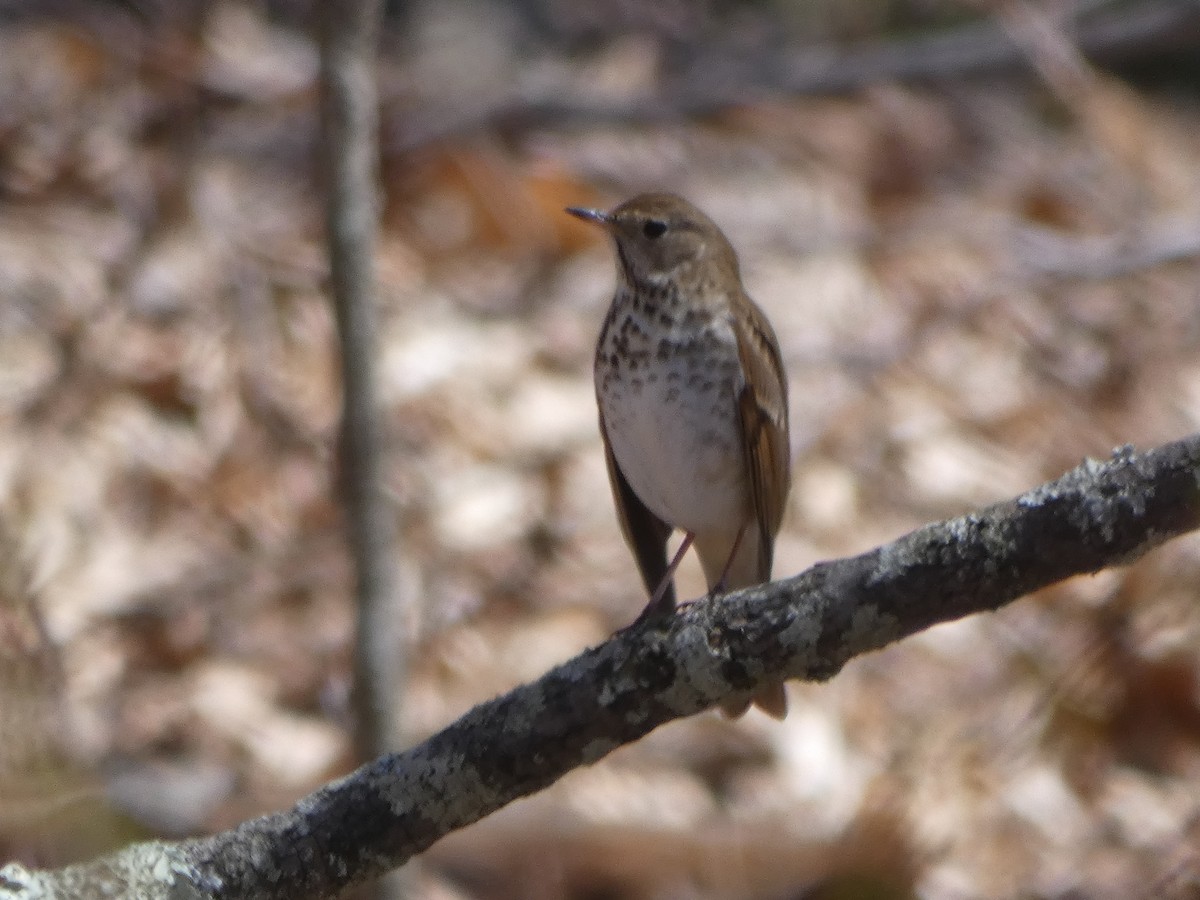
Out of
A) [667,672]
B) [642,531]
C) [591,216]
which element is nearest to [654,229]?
[591,216]

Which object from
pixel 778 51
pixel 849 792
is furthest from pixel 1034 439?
pixel 778 51

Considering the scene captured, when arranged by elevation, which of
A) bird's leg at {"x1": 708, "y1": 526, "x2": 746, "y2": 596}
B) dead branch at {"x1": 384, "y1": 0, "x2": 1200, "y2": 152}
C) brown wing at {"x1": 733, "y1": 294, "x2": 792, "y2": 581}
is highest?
dead branch at {"x1": 384, "y1": 0, "x2": 1200, "y2": 152}

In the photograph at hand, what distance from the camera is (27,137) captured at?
5645 mm

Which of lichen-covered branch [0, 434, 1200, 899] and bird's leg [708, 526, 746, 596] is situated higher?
bird's leg [708, 526, 746, 596]

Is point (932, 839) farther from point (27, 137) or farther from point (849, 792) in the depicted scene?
point (27, 137)

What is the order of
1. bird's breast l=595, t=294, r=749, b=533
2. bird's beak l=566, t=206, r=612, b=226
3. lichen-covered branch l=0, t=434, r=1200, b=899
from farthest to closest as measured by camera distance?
bird's beak l=566, t=206, r=612, b=226 → bird's breast l=595, t=294, r=749, b=533 → lichen-covered branch l=0, t=434, r=1200, b=899

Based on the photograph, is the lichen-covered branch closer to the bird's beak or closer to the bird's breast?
the bird's breast

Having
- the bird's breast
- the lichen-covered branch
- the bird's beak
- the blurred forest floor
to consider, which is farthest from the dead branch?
the lichen-covered branch

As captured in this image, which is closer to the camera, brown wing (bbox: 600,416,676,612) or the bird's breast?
the bird's breast

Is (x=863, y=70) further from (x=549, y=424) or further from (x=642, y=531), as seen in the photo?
(x=642, y=531)

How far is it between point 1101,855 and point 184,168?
3685mm

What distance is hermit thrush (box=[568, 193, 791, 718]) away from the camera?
9.97 ft

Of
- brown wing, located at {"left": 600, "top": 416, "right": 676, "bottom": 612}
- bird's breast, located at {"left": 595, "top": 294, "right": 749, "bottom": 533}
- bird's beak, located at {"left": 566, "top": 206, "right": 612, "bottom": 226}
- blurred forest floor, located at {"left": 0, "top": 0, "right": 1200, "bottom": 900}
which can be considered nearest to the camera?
bird's breast, located at {"left": 595, "top": 294, "right": 749, "bottom": 533}

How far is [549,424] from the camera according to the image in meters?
5.27
